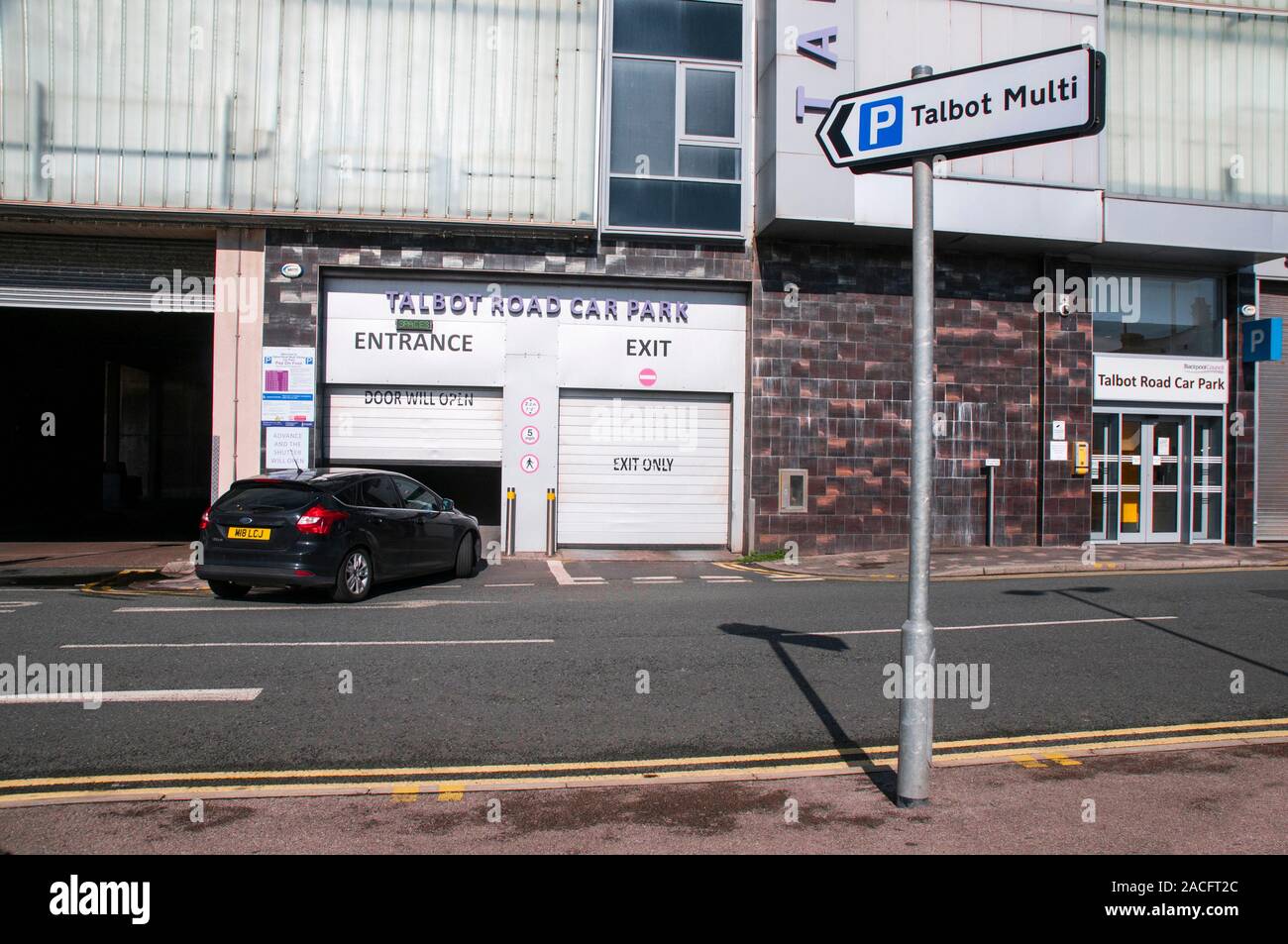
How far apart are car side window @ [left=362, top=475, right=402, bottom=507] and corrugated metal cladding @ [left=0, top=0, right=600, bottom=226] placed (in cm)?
644

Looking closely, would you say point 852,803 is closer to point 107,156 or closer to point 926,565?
point 926,565

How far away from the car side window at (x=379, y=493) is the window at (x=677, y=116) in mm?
7348

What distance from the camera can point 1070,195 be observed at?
704 inches

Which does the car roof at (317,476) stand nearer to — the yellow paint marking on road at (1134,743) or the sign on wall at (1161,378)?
the yellow paint marking on road at (1134,743)

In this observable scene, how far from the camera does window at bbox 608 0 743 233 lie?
57.8 feet

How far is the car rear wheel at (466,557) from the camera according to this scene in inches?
548

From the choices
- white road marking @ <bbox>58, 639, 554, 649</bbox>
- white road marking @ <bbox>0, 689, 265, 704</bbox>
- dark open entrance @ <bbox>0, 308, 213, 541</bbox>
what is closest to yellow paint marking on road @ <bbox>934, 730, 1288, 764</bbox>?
white road marking @ <bbox>58, 639, 554, 649</bbox>

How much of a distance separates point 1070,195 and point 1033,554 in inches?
258

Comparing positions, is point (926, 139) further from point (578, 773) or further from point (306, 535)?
point (306, 535)

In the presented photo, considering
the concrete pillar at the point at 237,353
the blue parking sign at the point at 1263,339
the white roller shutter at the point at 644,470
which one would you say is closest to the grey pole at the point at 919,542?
the white roller shutter at the point at 644,470

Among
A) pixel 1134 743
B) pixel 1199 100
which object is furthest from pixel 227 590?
pixel 1199 100

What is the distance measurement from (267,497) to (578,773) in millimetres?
7088

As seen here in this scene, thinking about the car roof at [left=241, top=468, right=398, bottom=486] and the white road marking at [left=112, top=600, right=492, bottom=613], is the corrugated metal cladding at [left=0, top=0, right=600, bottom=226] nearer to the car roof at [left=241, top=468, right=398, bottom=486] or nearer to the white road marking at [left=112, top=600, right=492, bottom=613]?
the car roof at [left=241, top=468, right=398, bottom=486]
